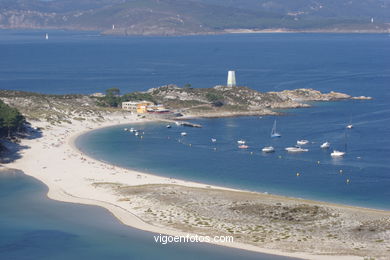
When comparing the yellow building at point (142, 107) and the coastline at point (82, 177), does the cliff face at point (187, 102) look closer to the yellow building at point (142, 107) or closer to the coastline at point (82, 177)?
the yellow building at point (142, 107)

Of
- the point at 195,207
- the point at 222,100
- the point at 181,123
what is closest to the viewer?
the point at 195,207

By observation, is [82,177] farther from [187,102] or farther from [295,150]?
[187,102]

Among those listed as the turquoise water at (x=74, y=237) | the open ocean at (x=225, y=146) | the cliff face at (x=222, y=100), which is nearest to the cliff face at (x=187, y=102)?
the cliff face at (x=222, y=100)

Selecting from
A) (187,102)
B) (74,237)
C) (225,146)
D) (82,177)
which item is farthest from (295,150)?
(74,237)

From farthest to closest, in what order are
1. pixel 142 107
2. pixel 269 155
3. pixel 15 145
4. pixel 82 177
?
pixel 142 107, pixel 269 155, pixel 15 145, pixel 82 177

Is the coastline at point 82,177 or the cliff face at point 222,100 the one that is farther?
the cliff face at point 222,100

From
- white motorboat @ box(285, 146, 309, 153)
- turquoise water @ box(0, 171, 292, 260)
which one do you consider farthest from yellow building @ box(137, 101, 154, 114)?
turquoise water @ box(0, 171, 292, 260)
